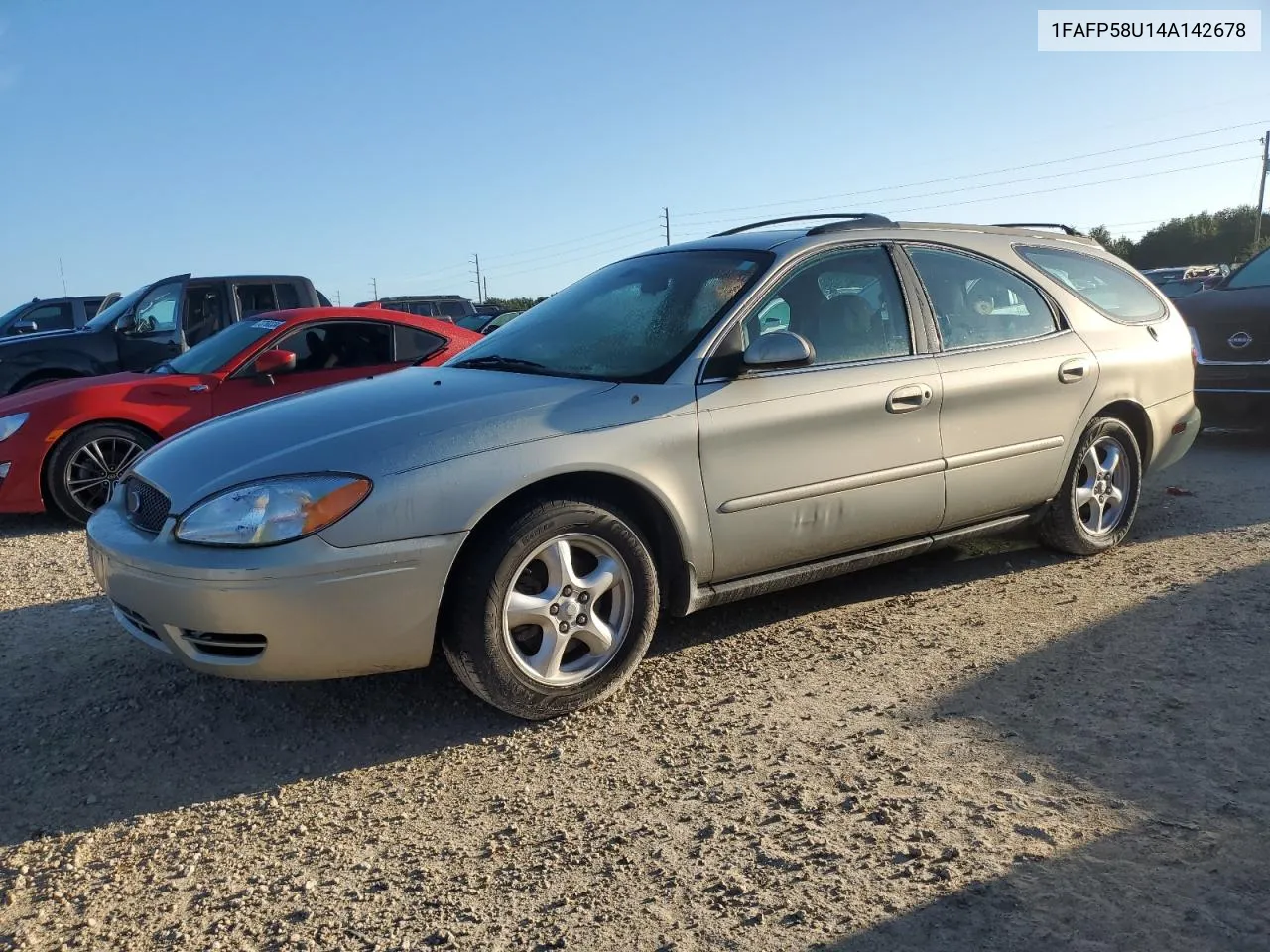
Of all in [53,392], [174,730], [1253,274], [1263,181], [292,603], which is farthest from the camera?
[1263,181]

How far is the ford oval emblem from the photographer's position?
7879mm

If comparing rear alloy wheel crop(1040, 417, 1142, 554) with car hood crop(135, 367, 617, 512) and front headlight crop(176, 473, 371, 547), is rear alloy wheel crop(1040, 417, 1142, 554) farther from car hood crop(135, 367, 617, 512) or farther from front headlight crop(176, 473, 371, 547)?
front headlight crop(176, 473, 371, 547)

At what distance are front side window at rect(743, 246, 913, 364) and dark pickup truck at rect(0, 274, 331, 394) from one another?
637cm

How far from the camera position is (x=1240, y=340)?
793cm

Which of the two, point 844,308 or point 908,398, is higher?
point 844,308

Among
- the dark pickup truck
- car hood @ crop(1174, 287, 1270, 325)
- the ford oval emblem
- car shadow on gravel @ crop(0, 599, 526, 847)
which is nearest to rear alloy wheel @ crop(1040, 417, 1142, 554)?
car shadow on gravel @ crop(0, 599, 526, 847)

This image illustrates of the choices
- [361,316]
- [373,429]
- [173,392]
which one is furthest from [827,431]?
[173,392]

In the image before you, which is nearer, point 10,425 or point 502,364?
point 502,364

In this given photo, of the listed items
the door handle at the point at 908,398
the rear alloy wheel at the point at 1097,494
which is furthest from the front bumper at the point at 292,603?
the rear alloy wheel at the point at 1097,494

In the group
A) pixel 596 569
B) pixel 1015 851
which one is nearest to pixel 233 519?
pixel 596 569

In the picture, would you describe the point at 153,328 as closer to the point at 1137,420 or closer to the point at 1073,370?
the point at 1073,370

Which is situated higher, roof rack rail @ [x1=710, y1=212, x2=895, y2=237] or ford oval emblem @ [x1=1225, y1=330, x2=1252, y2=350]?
roof rack rail @ [x1=710, y1=212, x2=895, y2=237]

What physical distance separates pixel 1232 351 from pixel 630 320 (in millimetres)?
6240

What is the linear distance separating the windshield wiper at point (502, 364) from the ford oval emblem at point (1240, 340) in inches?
258
